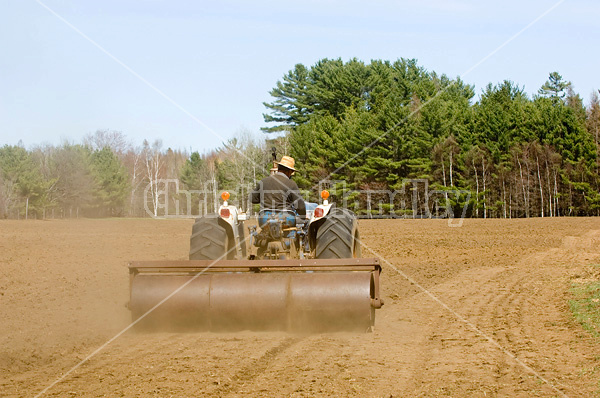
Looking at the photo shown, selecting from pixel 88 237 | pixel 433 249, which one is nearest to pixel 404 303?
pixel 433 249

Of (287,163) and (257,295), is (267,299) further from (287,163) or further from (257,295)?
(287,163)

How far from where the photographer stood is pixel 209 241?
919 centimetres

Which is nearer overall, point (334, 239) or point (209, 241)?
point (334, 239)

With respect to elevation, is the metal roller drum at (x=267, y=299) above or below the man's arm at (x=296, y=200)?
below

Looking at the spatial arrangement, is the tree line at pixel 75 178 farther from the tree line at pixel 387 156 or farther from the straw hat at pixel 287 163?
the straw hat at pixel 287 163

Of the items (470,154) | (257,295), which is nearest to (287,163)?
(257,295)

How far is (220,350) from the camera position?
7027mm

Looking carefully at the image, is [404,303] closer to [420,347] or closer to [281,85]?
[420,347]

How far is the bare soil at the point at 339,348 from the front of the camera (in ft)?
18.4

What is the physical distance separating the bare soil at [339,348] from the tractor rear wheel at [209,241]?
130cm

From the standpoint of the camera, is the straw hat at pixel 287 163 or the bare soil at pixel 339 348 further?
the straw hat at pixel 287 163

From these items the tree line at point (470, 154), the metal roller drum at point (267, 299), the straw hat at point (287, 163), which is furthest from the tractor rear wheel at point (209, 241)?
the tree line at point (470, 154)

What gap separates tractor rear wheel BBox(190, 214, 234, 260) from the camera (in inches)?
360

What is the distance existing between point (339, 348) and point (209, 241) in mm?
2750
